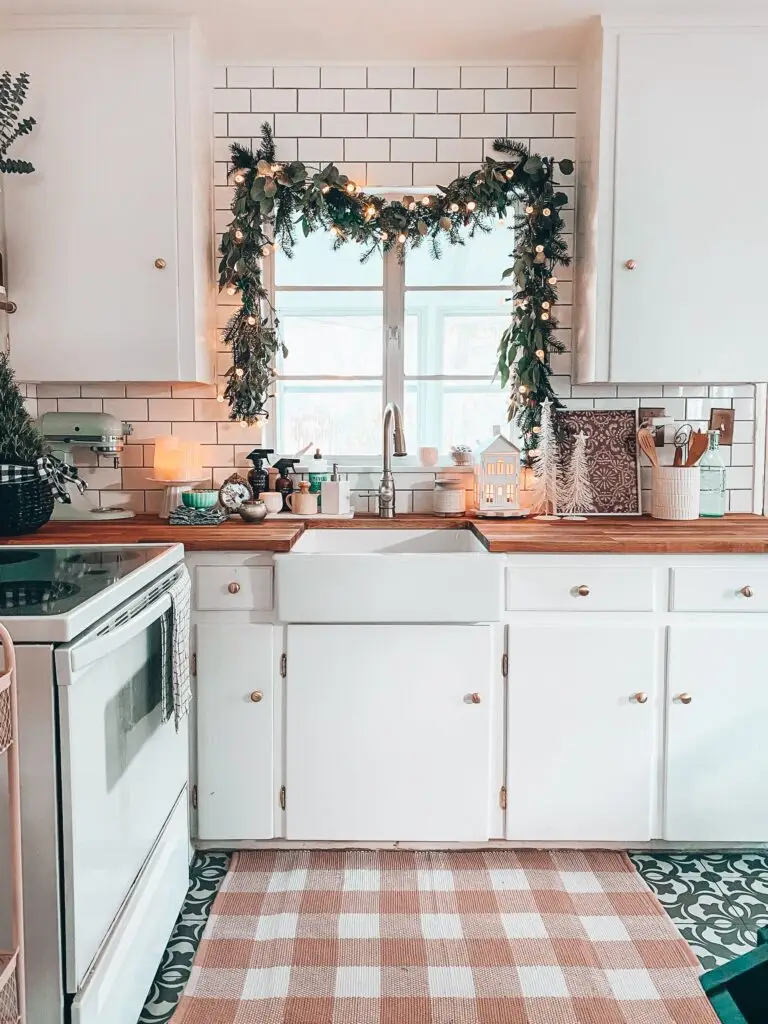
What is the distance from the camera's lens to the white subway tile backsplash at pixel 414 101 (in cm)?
281

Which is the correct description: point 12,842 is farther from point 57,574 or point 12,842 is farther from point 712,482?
point 712,482

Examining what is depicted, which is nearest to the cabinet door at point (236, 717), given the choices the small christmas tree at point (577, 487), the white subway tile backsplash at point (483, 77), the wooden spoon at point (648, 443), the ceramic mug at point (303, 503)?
the ceramic mug at point (303, 503)

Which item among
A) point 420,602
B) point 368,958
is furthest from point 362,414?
point 368,958

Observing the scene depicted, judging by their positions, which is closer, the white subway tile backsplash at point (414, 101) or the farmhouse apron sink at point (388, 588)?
the farmhouse apron sink at point (388, 588)

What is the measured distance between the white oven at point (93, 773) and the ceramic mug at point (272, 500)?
2.71 ft

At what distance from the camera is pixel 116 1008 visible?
148 centimetres

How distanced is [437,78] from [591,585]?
186cm

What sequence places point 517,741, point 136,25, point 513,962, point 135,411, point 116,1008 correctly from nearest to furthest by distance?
point 116,1008 → point 513,962 → point 517,741 → point 136,25 → point 135,411

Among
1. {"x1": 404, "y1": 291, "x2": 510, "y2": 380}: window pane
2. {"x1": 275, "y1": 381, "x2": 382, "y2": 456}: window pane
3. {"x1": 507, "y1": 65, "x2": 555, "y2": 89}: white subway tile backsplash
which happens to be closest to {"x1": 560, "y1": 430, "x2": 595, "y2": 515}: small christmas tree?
{"x1": 404, "y1": 291, "x2": 510, "y2": 380}: window pane

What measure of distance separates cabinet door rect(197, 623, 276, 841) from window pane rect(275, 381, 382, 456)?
96 cm

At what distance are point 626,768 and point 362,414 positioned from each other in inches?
60.0

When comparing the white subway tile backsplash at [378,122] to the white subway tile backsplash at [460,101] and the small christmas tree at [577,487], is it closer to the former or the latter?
the white subway tile backsplash at [460,101]

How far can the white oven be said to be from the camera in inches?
50.3

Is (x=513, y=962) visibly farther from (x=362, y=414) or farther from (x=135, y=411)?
(x=135, y=411)
